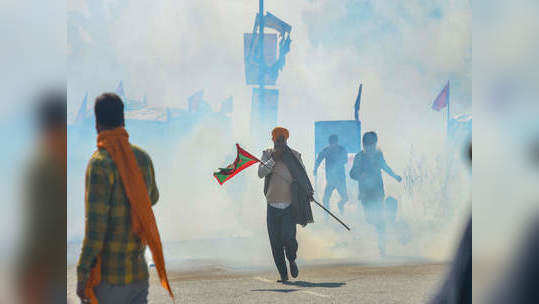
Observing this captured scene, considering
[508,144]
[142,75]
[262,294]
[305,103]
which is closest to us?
[508,144]

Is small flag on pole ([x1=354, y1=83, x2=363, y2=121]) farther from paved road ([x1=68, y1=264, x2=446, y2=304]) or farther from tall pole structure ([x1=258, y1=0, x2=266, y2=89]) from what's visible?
paved road ([x1=68, y1=264, x2=446, y2=304])

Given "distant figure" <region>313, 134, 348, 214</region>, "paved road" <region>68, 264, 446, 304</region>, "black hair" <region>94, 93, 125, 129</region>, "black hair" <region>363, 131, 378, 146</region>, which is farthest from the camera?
"black hair" <region>363, 131, 378, 146</region>

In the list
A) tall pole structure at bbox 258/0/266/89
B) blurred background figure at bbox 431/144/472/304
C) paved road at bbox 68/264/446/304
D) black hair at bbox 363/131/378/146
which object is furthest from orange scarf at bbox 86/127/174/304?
black hair at bbox 363/131/378/146

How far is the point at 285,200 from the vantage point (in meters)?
7.83

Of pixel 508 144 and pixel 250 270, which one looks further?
pixel 250 270

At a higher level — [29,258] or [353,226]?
[29,258]

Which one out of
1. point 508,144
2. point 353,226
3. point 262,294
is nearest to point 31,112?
point 508,144

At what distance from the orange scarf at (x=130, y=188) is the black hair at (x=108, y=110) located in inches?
2.1

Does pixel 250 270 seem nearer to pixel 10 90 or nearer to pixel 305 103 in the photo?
pixel 305 103

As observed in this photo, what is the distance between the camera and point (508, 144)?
353 centimetres

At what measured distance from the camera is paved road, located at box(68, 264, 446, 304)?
692 cm

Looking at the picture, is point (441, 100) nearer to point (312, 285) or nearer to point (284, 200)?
point (284, 200)

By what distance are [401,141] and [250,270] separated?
2.76 m

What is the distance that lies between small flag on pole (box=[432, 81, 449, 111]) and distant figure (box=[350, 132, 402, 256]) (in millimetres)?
951
